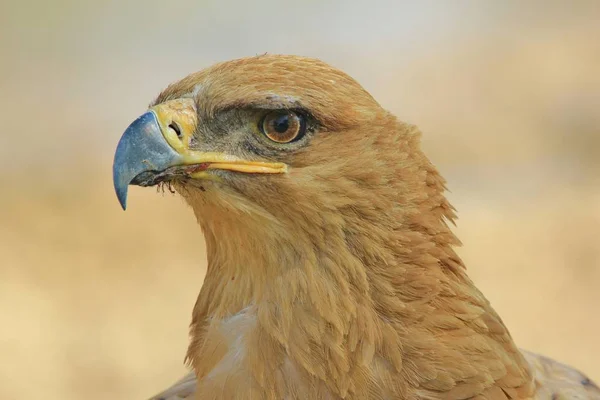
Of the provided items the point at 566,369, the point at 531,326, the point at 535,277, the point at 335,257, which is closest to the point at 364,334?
the point at 335,257

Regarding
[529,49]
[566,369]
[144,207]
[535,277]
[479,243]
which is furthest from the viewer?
[529,49]

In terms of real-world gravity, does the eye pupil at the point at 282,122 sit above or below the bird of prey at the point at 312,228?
above

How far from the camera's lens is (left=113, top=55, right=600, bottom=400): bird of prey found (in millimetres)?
2258

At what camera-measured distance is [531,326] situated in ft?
19.5

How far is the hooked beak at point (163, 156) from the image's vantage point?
2209 millimetres

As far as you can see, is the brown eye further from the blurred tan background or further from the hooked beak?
the blurred tan background

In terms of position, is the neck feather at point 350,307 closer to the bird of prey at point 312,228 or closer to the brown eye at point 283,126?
the bird of prey at point 312,228

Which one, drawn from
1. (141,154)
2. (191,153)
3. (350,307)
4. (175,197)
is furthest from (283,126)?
(175,197)

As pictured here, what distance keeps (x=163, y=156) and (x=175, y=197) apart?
5.24 meters

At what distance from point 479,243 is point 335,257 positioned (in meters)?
4.73

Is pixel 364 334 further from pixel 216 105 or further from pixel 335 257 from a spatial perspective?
pixel 216 105

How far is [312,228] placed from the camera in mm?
2309

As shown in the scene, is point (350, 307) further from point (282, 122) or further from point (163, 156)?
point (163, 156)

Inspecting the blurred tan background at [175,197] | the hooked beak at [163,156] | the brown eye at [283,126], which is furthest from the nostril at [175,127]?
the blurred tan background at [175,197]
